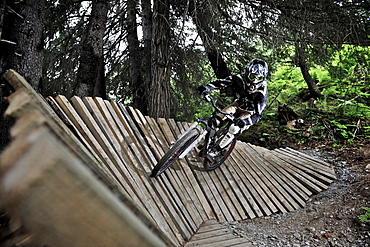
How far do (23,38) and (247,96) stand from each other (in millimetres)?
4066

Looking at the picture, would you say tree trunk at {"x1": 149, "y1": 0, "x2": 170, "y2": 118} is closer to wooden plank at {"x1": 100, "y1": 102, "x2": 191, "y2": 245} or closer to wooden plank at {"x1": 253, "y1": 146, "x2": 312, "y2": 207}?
wooden plank at {"x1": 100, "y1": 102, "x2": 191, "y2": 245}

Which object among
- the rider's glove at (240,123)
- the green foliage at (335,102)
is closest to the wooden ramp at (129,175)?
the rider's glove at (240,123)

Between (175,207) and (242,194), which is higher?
(175,207)

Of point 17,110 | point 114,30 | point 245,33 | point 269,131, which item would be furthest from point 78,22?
point 17,110

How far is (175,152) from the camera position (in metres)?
4.45

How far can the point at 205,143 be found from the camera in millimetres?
5449

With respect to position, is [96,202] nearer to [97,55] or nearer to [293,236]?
[293,236]

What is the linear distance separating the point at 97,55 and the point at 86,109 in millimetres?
3452

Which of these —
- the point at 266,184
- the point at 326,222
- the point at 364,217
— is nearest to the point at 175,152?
the point at 266,184

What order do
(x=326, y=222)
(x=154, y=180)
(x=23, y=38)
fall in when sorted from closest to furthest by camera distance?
(x=154, y=180) → (x=23, y=38) → (x=326, y=222)

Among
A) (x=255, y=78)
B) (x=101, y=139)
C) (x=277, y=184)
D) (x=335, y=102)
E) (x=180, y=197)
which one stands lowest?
(x=335, y=102)

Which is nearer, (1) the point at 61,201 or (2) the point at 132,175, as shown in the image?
(1) the point at 61,201

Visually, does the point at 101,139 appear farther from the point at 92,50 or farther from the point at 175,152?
the point at 92,50

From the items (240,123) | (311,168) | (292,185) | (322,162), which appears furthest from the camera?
(322,162)
